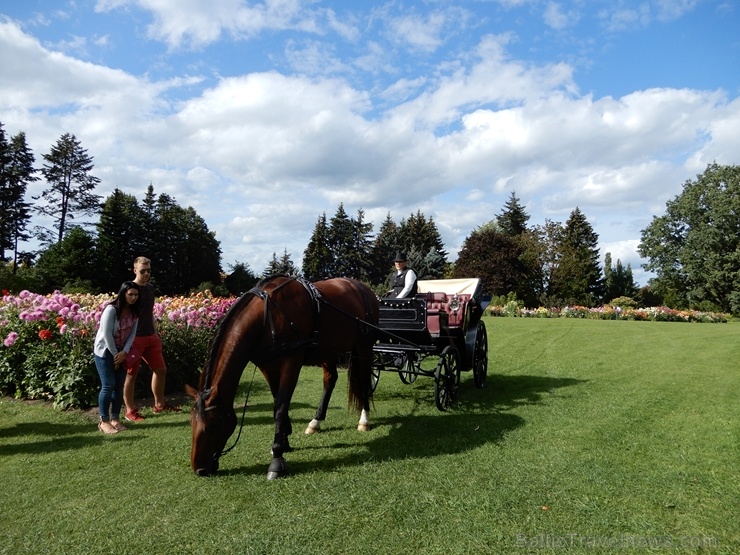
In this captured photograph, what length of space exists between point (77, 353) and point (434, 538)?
5.56m

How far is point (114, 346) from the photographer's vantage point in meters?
5.14

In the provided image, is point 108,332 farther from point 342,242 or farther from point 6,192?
point 342,242

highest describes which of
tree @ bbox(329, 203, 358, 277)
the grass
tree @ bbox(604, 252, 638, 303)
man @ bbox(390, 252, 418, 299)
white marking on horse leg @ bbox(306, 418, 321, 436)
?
tree @ bbox(329, 203, 358, 277)

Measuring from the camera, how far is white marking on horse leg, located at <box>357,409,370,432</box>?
17.9 feet

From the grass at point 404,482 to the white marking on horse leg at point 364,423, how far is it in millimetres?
133

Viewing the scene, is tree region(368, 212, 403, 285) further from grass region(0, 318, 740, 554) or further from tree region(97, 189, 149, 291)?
grass region(0, 318, 740, 554)

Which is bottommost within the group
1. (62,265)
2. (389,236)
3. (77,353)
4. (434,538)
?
(434,538)

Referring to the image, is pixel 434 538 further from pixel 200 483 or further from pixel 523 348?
pixel 523 348

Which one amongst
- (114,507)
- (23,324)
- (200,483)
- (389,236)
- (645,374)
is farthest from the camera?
(389,236)

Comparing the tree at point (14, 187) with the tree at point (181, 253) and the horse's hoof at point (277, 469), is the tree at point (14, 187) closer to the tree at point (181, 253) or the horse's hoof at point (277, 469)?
the tree at point (181, 253)

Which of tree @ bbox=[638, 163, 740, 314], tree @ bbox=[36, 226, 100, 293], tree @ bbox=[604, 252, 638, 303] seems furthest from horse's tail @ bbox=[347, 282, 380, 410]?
tree @ bbox=[604, 252, 638, 303]

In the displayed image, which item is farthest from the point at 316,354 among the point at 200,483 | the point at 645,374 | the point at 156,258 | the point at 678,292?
the point at 678,292

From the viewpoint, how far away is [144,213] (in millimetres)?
40469

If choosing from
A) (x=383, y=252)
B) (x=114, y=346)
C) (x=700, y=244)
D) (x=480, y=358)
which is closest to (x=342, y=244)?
(x=383, y=252)
